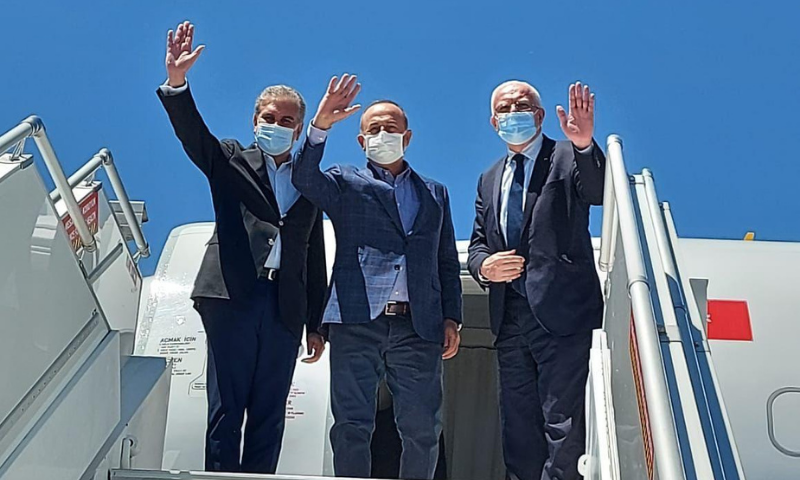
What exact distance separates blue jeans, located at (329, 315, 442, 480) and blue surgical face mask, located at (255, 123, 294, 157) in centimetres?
82

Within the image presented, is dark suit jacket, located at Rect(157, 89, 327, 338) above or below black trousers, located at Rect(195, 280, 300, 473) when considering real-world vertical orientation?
above

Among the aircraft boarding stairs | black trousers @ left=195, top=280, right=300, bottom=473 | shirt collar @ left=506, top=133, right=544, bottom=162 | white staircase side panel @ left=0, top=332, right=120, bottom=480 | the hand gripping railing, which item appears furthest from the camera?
shirt collar @ left=506, top=133, right=544, bottom=162

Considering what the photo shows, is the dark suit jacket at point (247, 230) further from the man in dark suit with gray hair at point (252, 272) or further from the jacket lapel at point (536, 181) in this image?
the jacket lapel at point (536, 181)

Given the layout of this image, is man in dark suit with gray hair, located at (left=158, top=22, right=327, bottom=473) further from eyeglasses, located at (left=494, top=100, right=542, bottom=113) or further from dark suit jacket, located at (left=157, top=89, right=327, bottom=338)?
eyeglasses, located at (left=494, top=100, right=542, bottom=113)

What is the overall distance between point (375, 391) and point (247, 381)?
531mm

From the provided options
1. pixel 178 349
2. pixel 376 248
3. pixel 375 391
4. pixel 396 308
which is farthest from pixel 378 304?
pixel 178 349

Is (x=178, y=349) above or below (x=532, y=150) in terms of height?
below

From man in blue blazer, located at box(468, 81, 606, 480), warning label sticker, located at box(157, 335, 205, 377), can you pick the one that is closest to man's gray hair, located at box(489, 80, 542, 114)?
man in blue blazer, located at box(468, 81, 606, 480)

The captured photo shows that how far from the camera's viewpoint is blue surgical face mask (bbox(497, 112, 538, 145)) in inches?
168

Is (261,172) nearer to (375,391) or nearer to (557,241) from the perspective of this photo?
(375,391)

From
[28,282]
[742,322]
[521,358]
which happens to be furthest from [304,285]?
[742,322]

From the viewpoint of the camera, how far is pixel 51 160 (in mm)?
3463

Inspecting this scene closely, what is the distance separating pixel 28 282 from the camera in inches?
116

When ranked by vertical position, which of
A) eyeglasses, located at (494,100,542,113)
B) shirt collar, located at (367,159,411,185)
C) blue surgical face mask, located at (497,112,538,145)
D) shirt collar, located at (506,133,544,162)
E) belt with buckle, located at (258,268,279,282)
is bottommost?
belt with buckle, located at (258,268,279,282)
